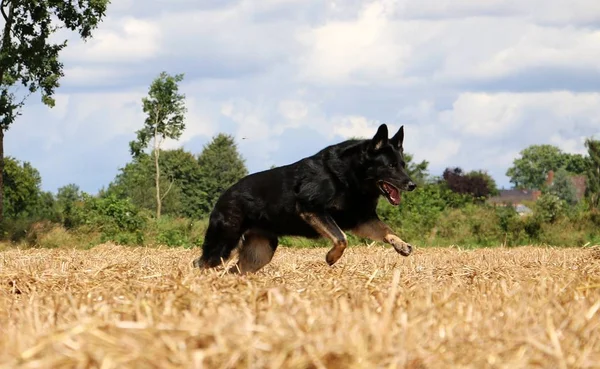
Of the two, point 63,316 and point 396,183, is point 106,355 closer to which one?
point 63,316

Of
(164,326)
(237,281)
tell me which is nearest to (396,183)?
(237,281)

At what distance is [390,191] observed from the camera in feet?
31.6

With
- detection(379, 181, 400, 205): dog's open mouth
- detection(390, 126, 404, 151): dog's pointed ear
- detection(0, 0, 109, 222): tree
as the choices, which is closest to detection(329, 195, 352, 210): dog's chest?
detection(379, 181, 400, 205): dog's open mouth

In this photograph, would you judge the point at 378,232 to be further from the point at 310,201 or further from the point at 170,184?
the point at 170,184

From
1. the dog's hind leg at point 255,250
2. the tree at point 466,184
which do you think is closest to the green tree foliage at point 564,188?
the tree at point 466,184

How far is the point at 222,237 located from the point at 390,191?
1795 mm

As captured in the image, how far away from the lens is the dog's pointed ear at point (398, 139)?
9.81 m

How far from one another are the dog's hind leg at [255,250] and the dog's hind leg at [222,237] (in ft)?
0.33

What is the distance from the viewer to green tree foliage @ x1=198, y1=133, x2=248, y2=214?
245 feet

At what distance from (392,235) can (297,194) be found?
1.05 metres

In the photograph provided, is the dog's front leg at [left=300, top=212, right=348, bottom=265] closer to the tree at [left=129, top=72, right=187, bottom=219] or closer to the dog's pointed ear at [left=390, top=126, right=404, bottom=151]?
the dog's pointed ear at [left=390, top=126, right=404, bottom=151]

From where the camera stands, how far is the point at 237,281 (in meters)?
5.24

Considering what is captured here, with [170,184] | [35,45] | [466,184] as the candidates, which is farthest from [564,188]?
[35,45]

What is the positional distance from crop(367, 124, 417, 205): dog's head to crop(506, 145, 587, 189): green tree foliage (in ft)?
496
